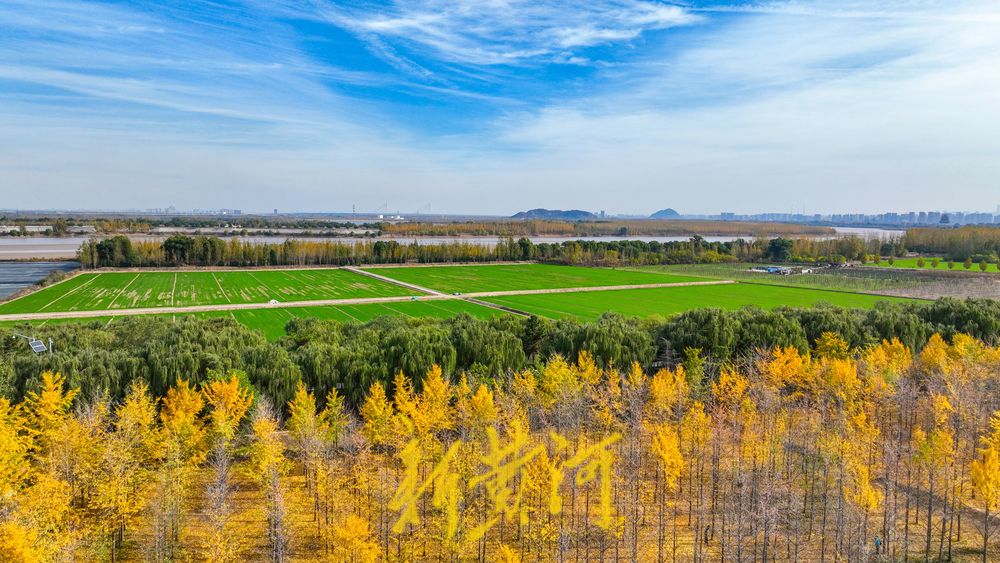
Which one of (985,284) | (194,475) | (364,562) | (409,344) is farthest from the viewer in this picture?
(985,284)

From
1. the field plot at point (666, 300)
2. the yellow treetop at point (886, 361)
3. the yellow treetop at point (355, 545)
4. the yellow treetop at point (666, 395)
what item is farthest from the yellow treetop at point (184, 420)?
the field plot at point (666, 300)

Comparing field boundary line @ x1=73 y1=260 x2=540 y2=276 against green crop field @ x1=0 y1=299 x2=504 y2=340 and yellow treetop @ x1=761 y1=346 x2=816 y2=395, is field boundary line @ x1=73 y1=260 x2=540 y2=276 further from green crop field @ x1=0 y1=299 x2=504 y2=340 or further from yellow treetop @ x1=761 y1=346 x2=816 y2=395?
yellow treetop @ x1=761 y1=346 x2=816 y2=395

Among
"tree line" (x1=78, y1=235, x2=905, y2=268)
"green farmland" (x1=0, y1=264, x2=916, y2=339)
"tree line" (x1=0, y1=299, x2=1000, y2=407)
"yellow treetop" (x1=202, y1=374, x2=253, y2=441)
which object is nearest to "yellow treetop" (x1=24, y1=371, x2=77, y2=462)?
"tree line" (x1=0, y1=299, x2=1000, y2=407)

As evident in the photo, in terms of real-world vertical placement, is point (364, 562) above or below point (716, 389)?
below

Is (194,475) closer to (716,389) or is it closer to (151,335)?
(151,335)

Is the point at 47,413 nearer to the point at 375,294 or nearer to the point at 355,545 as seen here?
the point at 355,545

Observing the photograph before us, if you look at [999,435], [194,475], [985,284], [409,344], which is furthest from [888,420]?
[985,284]
